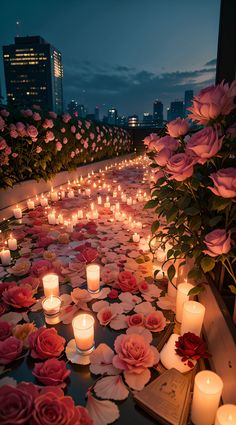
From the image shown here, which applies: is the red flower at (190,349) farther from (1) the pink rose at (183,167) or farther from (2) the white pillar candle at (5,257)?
(2) the white pillar candle at (5,257)

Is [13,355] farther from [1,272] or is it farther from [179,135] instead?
[179,135]

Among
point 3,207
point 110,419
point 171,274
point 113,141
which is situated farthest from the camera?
point 113,141

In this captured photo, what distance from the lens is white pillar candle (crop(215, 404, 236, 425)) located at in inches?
43.9

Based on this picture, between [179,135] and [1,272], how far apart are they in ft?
8.19

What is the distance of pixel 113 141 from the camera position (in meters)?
13.3

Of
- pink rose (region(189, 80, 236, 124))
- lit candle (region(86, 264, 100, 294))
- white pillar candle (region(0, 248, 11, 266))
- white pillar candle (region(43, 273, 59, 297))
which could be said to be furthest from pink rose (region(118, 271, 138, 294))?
pink rose (region(189, 80, 236, 124))

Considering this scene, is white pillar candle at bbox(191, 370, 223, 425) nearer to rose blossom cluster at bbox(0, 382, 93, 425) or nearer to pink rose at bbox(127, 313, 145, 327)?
rose blossom cluster at bbox(0, 382, 93, 425)

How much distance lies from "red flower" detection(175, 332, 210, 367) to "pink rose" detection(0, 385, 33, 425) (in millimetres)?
933

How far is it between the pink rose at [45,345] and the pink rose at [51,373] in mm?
138

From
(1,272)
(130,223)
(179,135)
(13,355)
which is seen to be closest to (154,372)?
(13,355)

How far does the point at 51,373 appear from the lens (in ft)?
5.26

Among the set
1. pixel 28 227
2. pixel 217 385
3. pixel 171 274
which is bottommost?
pixel 28 227

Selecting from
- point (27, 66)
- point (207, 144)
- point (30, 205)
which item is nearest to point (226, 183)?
point (207, 144)

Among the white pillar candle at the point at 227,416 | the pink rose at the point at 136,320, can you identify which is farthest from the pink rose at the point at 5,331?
the white pillar candle at the point at 227,416
